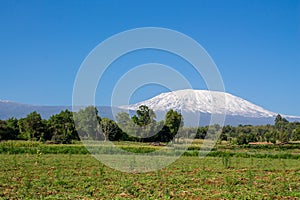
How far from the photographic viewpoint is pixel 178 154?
49344mm

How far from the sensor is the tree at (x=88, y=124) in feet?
241

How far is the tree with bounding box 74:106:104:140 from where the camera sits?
73.4 m

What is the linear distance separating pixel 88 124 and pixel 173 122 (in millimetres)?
17330

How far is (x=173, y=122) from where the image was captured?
82.2 metres

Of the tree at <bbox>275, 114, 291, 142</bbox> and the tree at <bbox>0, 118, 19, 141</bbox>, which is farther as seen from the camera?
the tree at <bbox>275, 114, 291, 142</bbox>

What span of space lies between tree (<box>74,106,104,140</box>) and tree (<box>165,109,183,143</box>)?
1346 cm

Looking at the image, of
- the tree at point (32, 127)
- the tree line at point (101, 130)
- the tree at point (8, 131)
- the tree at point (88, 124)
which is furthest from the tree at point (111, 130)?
the tree at point (8, 131)

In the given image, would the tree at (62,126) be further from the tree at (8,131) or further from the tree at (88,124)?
the tree at (8,131)

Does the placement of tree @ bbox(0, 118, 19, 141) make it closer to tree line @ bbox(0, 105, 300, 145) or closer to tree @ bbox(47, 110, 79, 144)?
tree line @ bbox(0, 105, 300, 145)

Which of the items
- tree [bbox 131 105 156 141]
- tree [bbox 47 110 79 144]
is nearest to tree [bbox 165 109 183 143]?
tree [bbox 131 105 156 141]

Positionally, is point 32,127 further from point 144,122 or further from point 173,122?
point 144,122

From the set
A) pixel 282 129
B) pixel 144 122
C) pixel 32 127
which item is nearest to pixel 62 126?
pixel 32 127

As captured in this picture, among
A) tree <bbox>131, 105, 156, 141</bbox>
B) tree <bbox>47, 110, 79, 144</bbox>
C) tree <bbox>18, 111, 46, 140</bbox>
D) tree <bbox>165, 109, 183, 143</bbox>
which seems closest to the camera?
tree <bbox>131, 105, 156, 141</bbox>

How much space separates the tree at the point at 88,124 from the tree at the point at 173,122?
1346 centimetres
